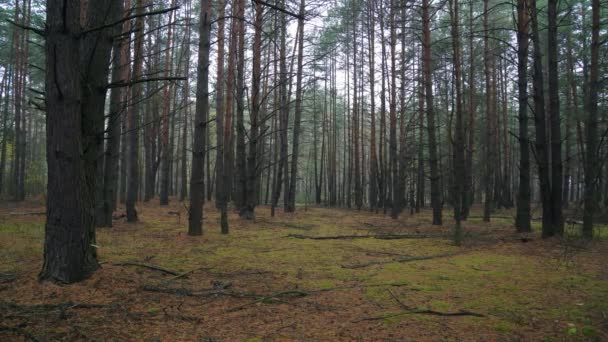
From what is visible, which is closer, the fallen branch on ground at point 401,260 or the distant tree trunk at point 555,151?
the fallen branch on ground at point 401,260

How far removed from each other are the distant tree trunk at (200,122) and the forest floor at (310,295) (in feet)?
5.80

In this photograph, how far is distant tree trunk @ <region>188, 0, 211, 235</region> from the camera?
8.83 meters

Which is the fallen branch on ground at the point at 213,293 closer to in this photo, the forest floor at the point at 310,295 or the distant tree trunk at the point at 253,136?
the forest floor at the point at 310,295

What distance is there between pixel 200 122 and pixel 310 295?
581 cm

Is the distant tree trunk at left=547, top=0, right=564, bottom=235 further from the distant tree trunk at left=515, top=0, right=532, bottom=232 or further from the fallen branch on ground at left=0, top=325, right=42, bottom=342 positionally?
the fallen branch on ground at left=0, top=325, right=42, bottom=342

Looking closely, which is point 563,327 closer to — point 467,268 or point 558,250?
point 467,268

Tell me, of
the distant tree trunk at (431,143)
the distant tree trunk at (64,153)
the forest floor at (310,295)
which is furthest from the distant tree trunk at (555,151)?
the distant tree trunk at (64,153)

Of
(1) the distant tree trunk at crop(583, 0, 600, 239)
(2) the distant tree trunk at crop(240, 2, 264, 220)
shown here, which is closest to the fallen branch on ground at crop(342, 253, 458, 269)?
(1) the distant tree trunk at crop(583, 0, 600, 239)

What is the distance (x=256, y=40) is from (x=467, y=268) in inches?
433

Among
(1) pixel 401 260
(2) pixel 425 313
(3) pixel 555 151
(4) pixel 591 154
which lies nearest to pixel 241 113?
(1) pixel 401 260

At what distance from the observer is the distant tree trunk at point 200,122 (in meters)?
8.83

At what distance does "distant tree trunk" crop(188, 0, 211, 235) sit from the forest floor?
1.77 m

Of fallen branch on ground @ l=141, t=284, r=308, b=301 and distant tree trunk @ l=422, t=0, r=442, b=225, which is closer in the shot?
fallen branch on ground @ l=141, t=284, r=308, b=301

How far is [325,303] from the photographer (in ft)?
12.9
